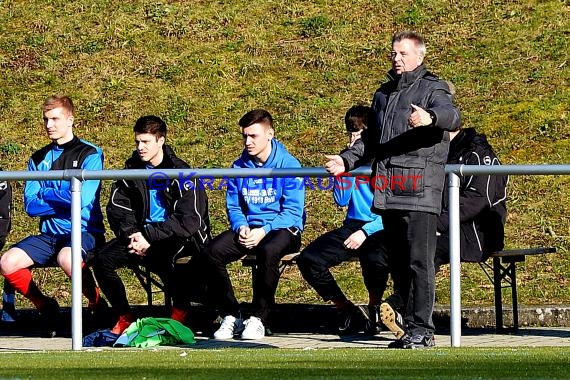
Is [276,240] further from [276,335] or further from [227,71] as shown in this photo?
[227,71]

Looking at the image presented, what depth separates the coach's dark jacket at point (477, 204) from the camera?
396 inches

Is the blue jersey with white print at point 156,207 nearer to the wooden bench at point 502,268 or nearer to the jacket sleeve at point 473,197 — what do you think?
the wooden bench at point 502,268

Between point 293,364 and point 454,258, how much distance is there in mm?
1793

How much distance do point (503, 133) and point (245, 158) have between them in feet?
22.8

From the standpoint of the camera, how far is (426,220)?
28.7ft

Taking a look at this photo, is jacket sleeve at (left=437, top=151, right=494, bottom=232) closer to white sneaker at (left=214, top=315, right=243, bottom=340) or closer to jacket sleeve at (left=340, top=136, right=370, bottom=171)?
jacket sleeve at (left=340, top=136, right=370, bottom=171)

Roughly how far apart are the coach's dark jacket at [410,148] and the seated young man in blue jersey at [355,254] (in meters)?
1.56

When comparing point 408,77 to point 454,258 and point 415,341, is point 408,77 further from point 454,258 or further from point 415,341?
point 415,341

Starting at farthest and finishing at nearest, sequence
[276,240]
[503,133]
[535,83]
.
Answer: [535,83]
[503,133]
[276,240]

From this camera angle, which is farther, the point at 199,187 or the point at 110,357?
the point at 199,187

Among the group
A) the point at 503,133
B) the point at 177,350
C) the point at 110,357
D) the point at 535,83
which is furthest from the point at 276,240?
the point at 535,83

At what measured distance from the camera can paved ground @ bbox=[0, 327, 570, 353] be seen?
9.58 metres

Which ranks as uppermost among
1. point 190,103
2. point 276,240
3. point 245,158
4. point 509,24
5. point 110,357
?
point 509,24

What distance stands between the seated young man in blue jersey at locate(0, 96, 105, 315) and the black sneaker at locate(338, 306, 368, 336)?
2.02 m
